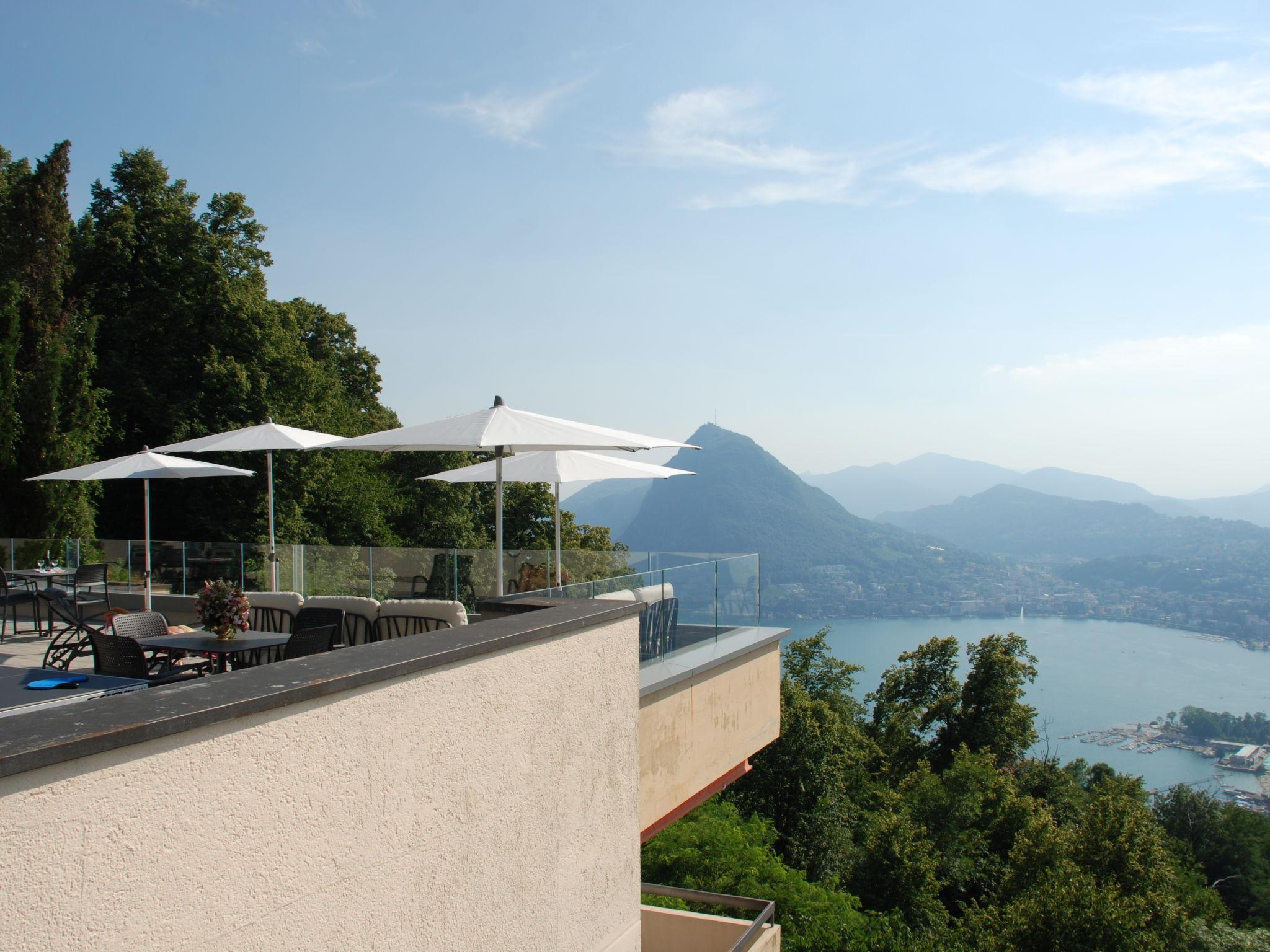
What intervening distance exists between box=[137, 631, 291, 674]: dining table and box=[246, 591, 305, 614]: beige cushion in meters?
1.25

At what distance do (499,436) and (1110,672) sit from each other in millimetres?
131775

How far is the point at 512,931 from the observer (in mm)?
3598

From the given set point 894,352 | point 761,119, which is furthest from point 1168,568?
point 761,119

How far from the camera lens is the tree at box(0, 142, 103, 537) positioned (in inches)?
814

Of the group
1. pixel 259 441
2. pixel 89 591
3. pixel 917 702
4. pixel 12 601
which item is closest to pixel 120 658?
pixel 259 441

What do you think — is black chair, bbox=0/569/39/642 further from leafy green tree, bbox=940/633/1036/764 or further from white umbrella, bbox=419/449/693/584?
leafy green tree, bbox=940/633/1036/764

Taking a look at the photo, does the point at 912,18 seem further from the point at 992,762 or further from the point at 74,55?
the point at 992,762

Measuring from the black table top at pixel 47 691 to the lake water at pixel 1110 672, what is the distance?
294 ft

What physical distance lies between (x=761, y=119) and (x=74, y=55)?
19.3 meters

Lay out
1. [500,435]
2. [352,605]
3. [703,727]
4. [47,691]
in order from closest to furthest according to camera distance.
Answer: [47,691], [500,435], [352,605], [703,727]

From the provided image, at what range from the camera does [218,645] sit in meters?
6.01

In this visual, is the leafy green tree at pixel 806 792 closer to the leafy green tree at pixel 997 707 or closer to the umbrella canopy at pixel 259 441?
the leafy green tree at pixel 997 707

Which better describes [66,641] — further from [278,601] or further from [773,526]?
[773,526]

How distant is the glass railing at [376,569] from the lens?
378 inches
